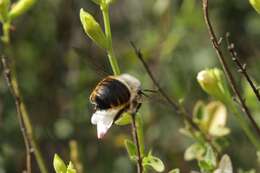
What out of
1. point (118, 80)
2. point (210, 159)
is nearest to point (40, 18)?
point (210, 159)

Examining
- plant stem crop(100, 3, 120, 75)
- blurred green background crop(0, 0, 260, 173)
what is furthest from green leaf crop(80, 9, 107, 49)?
blurred green background crop(0, 0, 260, 173)

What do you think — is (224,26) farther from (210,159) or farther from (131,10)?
(210,159)

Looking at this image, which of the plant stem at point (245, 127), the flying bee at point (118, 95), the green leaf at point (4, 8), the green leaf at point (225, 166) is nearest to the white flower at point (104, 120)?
the flying bee at point (118, 95)

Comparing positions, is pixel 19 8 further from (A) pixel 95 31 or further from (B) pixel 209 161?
(B) pixel 209 161

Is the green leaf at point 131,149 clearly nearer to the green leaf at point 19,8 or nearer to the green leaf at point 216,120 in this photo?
the green leaf at point 216,120

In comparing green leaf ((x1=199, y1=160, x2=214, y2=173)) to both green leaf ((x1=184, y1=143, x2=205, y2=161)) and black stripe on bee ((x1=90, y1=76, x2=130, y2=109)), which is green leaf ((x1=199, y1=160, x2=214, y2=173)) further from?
black stripe on bee ((x1=90, y1=76, x2=130, y2=109))

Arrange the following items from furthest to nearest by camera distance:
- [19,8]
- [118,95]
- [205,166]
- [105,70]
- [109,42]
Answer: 1. [105,70]
2. [19,8]
3. [205,166]
4. [109,42]
5. [118,95]

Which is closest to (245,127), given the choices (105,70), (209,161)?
(209,161)
